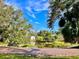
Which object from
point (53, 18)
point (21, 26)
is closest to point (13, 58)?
point (53, 18)

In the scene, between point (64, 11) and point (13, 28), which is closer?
point (64, 11)

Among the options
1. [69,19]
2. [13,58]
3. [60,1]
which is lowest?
[13,58]

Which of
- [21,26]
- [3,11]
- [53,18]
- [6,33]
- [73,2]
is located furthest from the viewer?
[21,26]

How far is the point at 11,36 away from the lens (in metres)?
36.4

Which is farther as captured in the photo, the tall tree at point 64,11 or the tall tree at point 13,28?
the tall tree at point 13,28

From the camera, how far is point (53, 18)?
14.1 m

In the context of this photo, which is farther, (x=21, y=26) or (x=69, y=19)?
(x=21, y=26)

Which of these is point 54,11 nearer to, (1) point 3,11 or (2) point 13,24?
(1) point 3,11

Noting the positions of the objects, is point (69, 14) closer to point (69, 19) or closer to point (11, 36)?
point (69, 19)

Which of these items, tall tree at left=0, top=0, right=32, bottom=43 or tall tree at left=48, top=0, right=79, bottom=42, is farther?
tall tree at left=0, top=0, right=32, bottom=43

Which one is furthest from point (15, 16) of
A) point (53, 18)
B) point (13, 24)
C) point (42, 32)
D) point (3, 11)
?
point (42, 32)

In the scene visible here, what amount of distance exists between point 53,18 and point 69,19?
0.92 m

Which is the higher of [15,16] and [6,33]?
[15,16]

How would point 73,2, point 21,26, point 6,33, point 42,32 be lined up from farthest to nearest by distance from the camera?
point 42,32 → point 21,26 → point 6,33 → point 73,2
